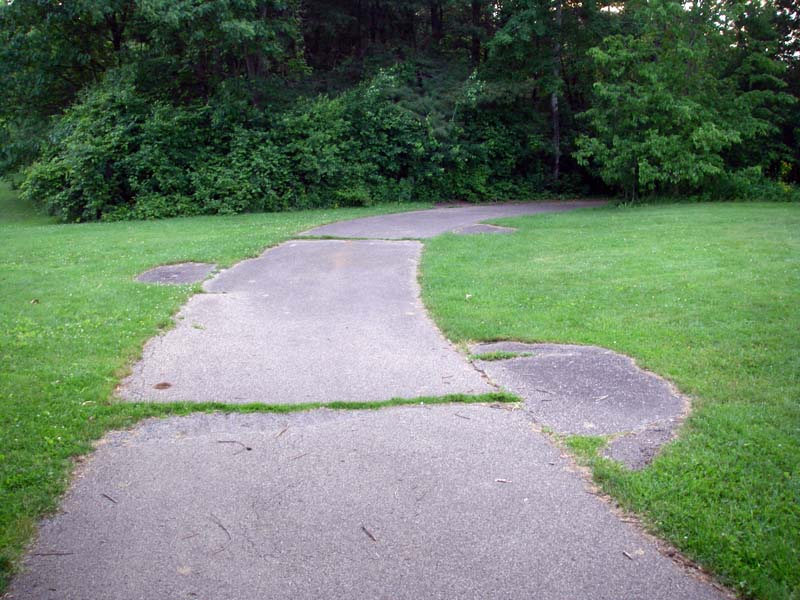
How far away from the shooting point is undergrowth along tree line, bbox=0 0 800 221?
22061 mm

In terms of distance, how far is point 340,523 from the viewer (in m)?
3.54

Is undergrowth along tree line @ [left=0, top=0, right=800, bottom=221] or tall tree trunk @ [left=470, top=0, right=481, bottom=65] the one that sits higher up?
tall tree trunk @ [left=470, top=0, right=481, bottom=65]

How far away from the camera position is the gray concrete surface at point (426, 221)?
16.0 m

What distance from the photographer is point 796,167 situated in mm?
27891

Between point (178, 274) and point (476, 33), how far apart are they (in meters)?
23.0

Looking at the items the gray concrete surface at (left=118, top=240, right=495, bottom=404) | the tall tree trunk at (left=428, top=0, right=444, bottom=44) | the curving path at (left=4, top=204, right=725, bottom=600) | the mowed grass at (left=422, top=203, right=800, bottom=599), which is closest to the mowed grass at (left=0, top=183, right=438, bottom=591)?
the curving path at (left=4, top=204, right=725, bottom=600)

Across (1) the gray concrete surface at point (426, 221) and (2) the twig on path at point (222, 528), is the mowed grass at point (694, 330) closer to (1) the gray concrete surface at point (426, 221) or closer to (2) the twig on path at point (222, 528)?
(1) the gray concrete surface at point (426, 221)

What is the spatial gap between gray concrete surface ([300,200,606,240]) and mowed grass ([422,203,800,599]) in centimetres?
169

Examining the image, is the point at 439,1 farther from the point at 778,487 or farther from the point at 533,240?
the point at 778,487

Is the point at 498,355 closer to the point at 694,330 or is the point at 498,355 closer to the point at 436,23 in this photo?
the point at 694,330

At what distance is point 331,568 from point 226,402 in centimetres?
244

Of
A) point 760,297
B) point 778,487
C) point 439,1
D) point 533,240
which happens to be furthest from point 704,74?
point 778,487

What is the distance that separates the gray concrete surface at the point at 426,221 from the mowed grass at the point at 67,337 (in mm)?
1471

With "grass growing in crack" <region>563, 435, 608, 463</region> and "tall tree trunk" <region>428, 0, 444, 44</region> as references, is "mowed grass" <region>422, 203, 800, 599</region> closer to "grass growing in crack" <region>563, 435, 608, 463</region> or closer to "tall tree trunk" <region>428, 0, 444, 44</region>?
"grass growing in crack" <region>563, 435, 608, 463</region>
